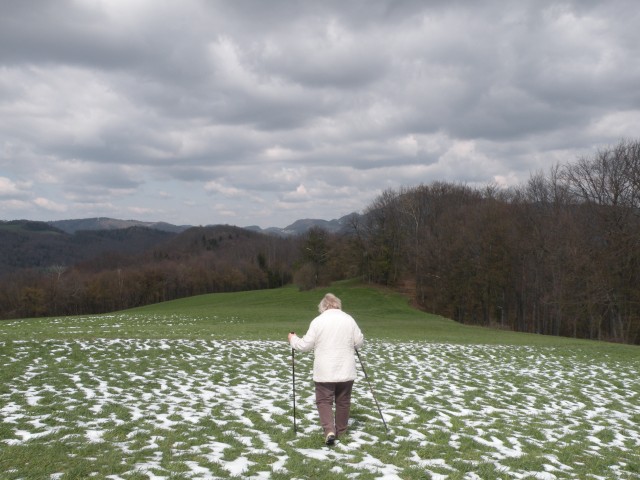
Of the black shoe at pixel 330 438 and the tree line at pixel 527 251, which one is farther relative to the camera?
the tree line at pixel 527 251

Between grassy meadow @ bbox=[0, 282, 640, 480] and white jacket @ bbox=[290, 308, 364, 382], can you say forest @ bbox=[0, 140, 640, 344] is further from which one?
white jacket @ bbox=[290, 308, 364, 382]

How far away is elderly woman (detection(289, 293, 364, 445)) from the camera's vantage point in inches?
323

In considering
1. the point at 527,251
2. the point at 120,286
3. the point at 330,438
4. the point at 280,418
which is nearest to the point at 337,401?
the point at 330,438

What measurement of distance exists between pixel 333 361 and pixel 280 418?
228cm

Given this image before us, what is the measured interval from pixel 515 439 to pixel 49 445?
820 centimetres

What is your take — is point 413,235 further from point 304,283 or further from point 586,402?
point 586,402

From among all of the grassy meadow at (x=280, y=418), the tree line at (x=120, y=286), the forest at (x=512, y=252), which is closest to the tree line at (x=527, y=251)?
the forest at (x=512, y=252)

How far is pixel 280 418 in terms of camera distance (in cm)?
955

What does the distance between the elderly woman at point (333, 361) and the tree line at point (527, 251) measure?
38.4 m

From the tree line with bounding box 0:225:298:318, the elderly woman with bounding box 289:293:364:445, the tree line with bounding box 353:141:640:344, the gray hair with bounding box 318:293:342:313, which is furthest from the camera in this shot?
the tree line with bounding box 0:225:298:318

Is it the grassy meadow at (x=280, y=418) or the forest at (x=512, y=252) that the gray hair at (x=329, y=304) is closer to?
the grassy meadow at (x=280, y=418)

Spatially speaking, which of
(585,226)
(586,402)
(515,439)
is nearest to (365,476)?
(515,439)

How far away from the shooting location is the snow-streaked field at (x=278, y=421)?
22.6 feet

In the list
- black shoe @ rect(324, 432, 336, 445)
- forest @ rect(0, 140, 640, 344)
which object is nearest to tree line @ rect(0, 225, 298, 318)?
forest @ rect(0, 140, 640, 344)
